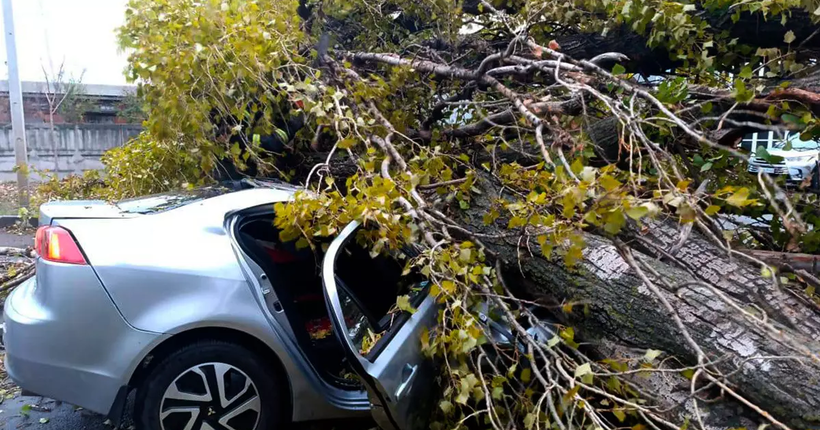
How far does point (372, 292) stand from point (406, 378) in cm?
86

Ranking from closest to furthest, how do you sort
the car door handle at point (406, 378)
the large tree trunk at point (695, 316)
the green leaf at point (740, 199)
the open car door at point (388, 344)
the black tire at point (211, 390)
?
the green leaf at point (740, 199)
the large tree trunk at point (695, 316)
the open car door at point (388, 344)
the car door handle at point (406, 378)
the black tire at point (211, 390)

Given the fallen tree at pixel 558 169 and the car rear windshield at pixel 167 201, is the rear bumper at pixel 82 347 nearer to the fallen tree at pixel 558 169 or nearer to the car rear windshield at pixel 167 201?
the car rear windshield at pixel 167 201

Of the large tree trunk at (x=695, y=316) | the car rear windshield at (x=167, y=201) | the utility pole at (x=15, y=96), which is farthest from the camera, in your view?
the utility pole at (x=15, y=96)

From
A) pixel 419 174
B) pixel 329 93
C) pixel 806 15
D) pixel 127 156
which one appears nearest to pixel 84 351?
pixel 419 174

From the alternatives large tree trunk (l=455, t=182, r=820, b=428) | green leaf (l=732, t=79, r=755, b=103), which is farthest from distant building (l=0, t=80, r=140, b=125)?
green leaf (l=732, t=79, r=755, b=103)

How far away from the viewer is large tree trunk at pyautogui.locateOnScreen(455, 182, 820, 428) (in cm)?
209

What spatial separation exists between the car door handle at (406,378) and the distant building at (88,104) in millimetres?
16340

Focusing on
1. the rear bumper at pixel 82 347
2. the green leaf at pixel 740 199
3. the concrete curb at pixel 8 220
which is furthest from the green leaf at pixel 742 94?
the concrete curb at pixel 8 220

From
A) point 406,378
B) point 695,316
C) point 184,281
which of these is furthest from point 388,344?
point 695,316

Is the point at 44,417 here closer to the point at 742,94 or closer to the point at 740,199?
the point at 740,199

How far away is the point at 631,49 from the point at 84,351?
13.8 feet

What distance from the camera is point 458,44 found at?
15.4 feet

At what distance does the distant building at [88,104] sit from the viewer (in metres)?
16.2

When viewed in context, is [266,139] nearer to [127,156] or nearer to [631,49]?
A: [127,156]
